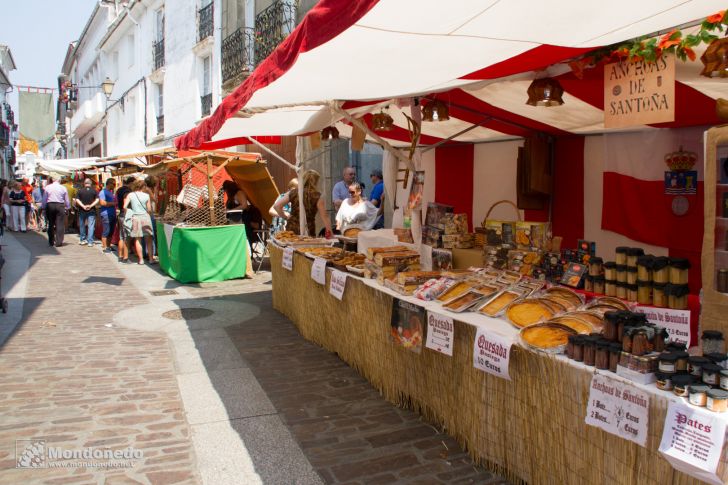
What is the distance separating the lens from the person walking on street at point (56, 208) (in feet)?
50.8

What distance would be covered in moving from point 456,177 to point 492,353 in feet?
20.0

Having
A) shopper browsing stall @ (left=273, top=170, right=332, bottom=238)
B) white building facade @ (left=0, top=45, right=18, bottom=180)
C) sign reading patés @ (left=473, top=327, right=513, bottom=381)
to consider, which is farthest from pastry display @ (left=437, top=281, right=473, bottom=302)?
white building facade @ (left=0, top=45, right=18, bottom=180)

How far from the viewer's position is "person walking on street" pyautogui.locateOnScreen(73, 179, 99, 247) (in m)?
15.6

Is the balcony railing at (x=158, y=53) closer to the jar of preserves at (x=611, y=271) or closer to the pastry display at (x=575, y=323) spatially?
the jar of preserves at (x=611, y=271)

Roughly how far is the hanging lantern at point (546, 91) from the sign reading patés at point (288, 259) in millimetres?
3802

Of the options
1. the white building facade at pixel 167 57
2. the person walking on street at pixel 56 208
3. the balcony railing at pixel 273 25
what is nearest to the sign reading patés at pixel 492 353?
the white building facade at pixel 167 57

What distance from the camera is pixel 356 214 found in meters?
8.37

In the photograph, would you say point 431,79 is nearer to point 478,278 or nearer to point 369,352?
point 478,278

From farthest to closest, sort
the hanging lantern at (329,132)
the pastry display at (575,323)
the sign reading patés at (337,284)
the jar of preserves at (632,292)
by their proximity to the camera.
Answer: the hanging lantern at (329,132), the sign reading patés at (337,284), the jar of preserves at (632,292), the pastry display at (575,323)

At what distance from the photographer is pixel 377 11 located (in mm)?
2709

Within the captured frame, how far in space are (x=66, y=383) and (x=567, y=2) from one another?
16.1ft

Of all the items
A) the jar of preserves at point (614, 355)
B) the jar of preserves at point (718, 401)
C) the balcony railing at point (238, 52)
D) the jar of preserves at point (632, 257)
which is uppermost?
the balcony railing at point (238, 52)

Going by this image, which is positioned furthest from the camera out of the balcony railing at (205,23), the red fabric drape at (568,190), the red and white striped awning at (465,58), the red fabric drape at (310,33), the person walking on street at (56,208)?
the balcony railing at (205,23)

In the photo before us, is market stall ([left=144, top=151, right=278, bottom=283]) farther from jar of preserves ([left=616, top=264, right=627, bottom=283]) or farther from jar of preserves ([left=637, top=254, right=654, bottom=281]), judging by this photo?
jar of preserves ([left=637, top=254, right=654, bottom=281])
